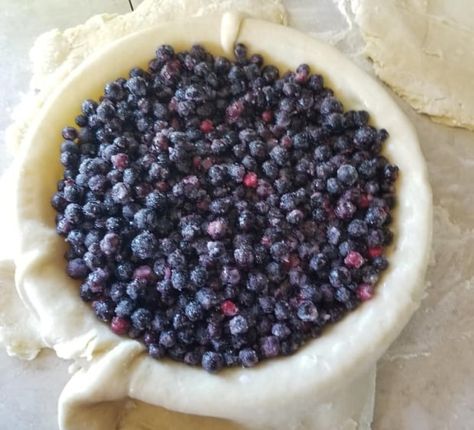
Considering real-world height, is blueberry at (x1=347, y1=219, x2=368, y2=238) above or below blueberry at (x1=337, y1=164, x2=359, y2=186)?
below

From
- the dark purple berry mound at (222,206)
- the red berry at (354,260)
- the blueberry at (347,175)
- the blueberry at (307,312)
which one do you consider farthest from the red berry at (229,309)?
the blueberry at (347,175)

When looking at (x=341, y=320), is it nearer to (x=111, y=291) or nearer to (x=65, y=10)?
(x=111, y=291)

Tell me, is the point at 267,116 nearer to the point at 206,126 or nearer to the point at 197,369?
the point at 206,126

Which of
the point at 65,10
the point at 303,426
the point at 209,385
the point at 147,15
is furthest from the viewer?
the point at 65,10

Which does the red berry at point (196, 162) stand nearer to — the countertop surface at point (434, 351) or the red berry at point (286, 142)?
the red berry at point (286, 142)

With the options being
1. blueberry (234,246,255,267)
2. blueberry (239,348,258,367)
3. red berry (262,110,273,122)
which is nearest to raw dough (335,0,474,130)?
red berry (262,110,273,122)

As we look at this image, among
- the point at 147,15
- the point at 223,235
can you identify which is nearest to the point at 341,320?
the point at 223,235

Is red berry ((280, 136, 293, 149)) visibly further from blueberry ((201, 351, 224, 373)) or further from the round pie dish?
blueberry ((201, 351, 224, 373))
